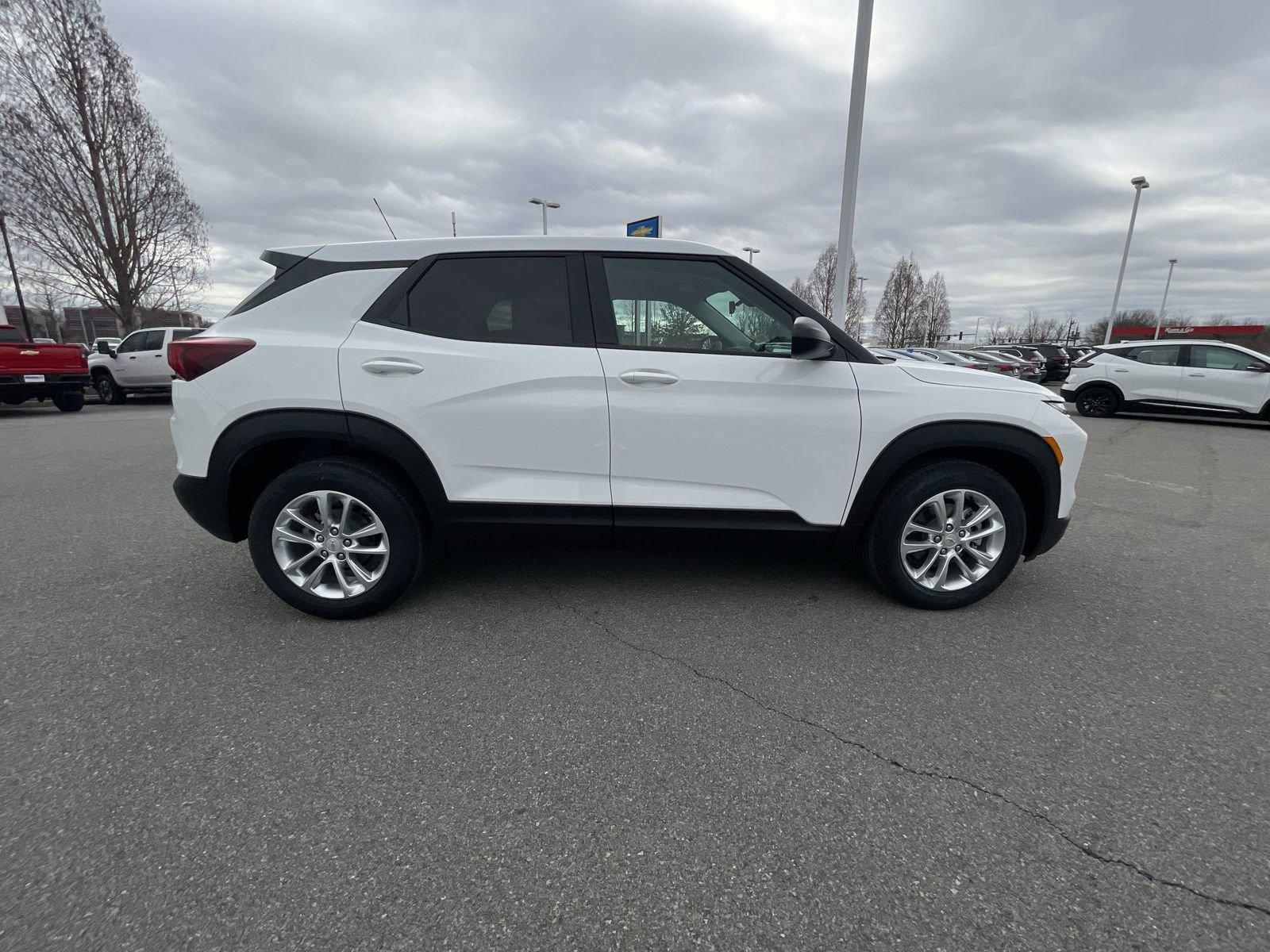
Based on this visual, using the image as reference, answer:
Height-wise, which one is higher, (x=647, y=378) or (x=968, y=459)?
(x=647, y=378)

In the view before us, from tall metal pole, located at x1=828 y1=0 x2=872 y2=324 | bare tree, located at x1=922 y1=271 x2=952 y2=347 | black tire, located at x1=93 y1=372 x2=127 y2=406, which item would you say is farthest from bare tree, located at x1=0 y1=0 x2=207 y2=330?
bare tree, located at x1=922 y1=271 x2=952 y2=347

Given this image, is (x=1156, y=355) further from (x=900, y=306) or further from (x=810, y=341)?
(x=900, y=306)

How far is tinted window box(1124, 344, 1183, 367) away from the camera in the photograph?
39.1 ft

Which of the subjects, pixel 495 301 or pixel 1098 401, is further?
pixel 1098 401

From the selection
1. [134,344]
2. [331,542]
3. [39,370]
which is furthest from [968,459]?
[134,344]

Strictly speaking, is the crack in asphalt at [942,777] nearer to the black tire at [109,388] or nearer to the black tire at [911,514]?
the black tire at [911,514]

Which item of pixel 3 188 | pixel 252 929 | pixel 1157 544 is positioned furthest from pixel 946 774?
pixel 3 188

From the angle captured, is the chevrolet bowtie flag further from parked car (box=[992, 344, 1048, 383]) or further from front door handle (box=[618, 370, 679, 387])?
parked car (box=[992, 344, 1048, 383])

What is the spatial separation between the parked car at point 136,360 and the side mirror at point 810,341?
53.8 feet

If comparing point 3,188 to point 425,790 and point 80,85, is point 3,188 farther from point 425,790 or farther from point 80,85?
point 425,790

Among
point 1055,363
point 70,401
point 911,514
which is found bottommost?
point 70,401

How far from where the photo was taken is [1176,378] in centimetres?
1191

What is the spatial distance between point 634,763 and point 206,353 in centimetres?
264

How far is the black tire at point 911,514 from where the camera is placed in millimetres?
3000
